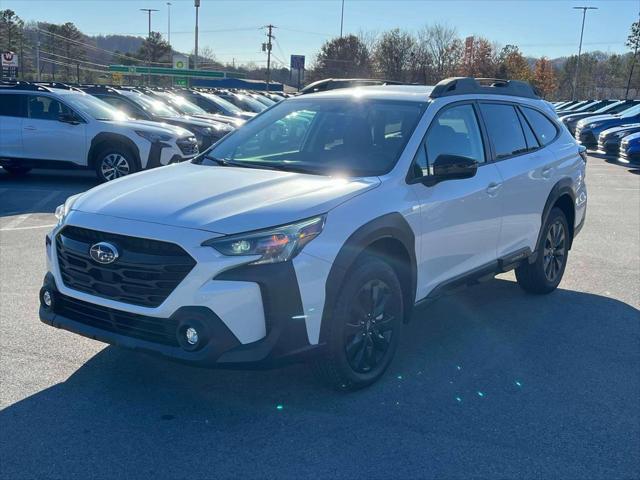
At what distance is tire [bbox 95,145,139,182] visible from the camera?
12.2 metres

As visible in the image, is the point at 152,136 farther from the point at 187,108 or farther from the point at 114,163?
the point at 187,108

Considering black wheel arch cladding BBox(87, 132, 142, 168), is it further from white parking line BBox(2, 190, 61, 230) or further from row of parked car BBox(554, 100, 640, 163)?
row of parked car BBox(554, 100, 640, 163)

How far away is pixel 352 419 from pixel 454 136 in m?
2.31

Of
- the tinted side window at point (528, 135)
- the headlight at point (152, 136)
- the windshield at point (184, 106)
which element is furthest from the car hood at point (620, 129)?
the tinted side window at point (528, 135)

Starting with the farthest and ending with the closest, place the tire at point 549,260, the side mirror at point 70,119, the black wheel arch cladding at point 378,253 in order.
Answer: the side mirror at point 70,119 → the tire at point 549,260 → the black wheel arch cladding at point 378,253

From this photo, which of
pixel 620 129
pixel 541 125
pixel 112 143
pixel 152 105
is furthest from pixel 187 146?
pixel 620 129

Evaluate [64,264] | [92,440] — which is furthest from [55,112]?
[92,440]

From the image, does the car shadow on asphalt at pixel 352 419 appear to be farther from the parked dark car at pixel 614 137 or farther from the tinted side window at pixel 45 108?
the parked dark car at pixel 614 137

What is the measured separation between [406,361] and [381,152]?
1.44 metres

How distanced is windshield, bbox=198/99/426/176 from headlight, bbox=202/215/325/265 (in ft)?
3.13

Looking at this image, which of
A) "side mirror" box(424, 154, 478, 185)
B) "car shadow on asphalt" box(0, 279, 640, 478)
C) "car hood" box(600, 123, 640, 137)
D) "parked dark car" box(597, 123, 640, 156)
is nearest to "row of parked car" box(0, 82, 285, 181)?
"car shadow on asphalt" box(0, 279, 640, 478)

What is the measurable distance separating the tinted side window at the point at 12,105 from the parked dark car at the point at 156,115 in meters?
2.45

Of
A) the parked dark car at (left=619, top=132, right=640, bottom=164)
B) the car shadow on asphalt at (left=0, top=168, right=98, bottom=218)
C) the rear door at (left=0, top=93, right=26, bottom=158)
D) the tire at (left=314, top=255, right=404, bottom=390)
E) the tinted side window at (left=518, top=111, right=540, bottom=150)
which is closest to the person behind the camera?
the tire at (left=314, top=255, right=404, bottom=390)

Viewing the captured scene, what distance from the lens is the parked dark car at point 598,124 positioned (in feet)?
75.9
